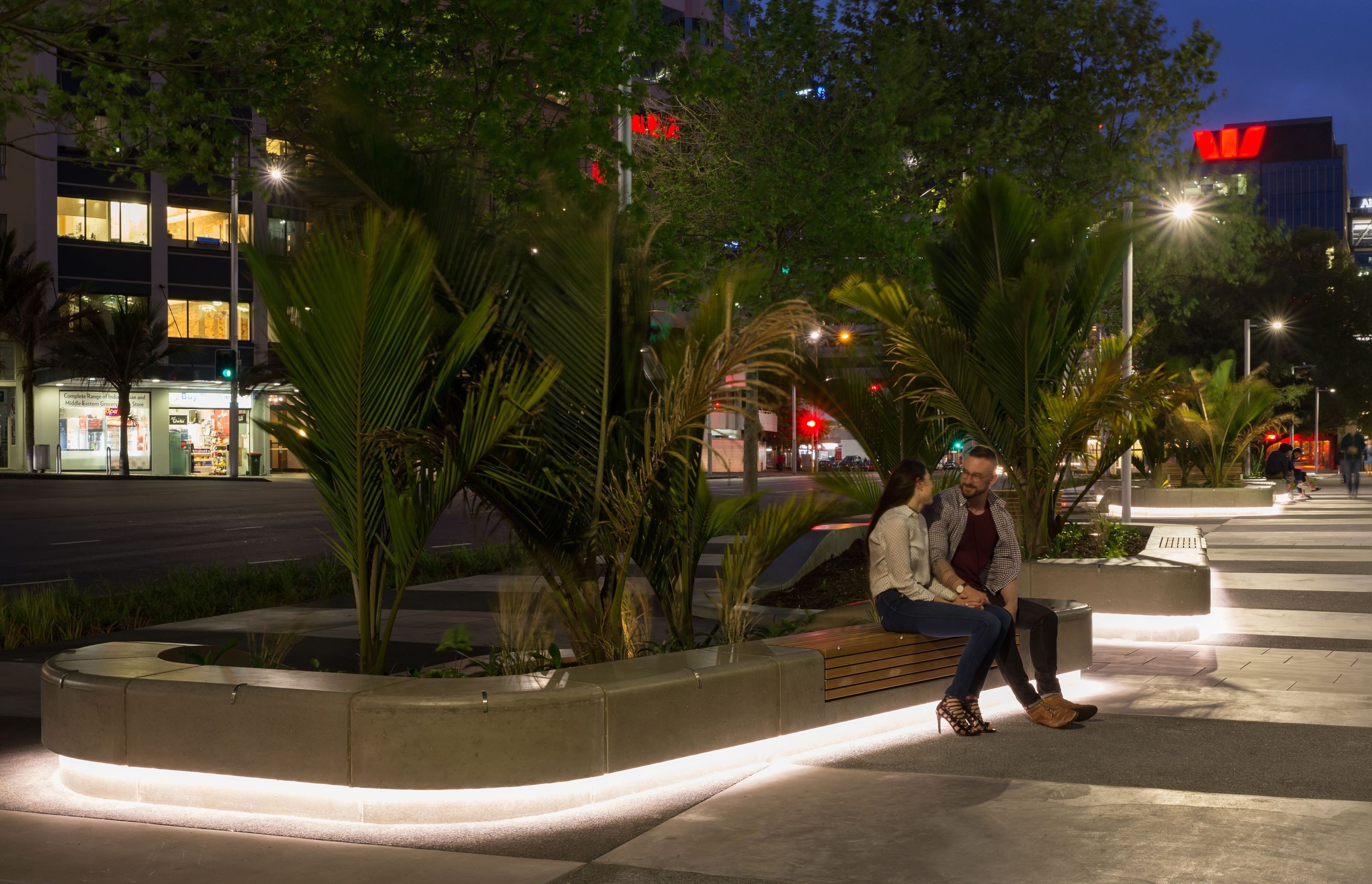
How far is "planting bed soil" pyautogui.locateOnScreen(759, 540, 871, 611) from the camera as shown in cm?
1259

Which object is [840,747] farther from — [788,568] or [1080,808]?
[788,568]

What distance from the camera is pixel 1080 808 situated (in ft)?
19.9

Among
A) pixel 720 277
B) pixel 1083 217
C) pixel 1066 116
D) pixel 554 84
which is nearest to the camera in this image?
pixel 720 277

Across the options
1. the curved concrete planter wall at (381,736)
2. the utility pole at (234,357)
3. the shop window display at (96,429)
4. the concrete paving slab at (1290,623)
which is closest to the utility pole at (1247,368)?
the concrete paving slab at (1290,623)

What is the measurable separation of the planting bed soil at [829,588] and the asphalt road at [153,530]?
3.27 feet

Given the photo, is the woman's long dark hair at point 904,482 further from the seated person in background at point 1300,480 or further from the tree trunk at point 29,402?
the tree trunk at point 29,402

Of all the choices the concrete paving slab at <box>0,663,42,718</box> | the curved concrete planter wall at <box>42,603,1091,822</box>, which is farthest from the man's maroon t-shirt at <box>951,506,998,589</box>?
the concrete paving slab at <box>0,663,42,718</box>

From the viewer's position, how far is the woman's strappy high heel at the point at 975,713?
25.2 feet

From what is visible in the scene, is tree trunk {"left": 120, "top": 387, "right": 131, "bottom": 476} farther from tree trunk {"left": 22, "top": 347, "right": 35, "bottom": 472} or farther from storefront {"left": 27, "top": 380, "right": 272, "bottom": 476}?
storefront {"left": 27, "top": 380, "right": 272, "bottom": 476}

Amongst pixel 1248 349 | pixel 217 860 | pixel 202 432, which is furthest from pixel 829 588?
pixel 202 432

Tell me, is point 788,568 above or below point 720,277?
below

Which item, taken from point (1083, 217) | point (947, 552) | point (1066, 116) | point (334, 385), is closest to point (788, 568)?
point (1083, 217)

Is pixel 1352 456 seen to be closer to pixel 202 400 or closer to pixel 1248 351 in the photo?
pixel 1248 351

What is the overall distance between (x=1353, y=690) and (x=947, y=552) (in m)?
3.01
